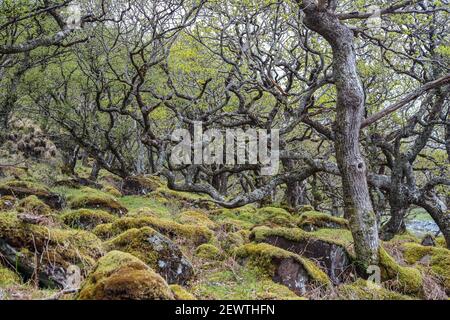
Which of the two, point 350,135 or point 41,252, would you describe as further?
point 350,135

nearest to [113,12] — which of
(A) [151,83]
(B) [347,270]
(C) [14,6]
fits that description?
(A) [151,83]

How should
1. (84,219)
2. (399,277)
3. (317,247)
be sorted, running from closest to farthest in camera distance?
1. (399,277)
2. (317,247)
3. (84,219)

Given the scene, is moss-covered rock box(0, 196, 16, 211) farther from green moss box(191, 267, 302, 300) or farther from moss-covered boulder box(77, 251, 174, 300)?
moss-covered boulder box(77, 251, 174, 300)

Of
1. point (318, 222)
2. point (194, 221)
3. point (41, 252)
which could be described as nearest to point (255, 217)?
point (318, 222)

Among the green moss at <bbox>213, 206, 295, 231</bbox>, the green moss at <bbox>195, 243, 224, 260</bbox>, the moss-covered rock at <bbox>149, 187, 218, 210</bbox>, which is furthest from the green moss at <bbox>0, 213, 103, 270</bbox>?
the moss-covered rock at <bbox>149, 187, 218, 210</bbox>

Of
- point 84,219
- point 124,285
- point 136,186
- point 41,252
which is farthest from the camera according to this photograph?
point 136,186

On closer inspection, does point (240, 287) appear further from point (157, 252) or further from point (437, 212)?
point (437, 212)

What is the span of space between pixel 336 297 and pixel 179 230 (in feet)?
12.3

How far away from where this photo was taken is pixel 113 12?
1783 cm

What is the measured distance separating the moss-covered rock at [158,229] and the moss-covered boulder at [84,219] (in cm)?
91

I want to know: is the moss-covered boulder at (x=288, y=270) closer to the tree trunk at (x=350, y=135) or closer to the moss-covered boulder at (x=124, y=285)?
the tree trunk at (x=350, y=135)

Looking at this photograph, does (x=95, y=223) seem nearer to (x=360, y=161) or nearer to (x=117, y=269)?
(x=117, y=269)

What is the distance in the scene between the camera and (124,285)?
12.9 feet

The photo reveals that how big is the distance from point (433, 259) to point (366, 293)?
3.58 m
